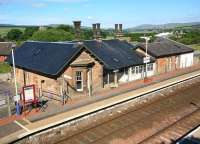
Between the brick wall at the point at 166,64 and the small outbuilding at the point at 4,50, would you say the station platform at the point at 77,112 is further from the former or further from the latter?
the small outbuilding at the point at 4,50

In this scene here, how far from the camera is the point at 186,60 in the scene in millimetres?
42844

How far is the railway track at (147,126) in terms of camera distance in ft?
55.2

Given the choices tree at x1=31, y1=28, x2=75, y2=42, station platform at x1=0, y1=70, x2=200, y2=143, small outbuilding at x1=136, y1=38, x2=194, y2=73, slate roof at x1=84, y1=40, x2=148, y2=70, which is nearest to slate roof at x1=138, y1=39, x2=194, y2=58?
small outbuilding at x1=136, y1=38, x2=194, y2=73

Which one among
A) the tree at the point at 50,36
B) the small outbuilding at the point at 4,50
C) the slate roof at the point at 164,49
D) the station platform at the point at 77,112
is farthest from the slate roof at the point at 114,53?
the tree at the point at 50,36

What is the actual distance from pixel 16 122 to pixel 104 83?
41.6 ft

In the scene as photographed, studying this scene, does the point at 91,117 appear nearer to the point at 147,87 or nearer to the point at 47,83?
the point at 47,83

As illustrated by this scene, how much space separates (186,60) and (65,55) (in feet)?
83.8

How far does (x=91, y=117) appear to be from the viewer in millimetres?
19938

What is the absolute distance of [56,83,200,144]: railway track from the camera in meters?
16.8

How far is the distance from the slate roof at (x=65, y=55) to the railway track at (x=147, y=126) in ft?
23.0

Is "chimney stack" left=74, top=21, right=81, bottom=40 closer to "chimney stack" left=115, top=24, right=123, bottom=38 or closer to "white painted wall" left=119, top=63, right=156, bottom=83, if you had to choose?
"white painted wall" left=119, top=63, right=156, bottom=83

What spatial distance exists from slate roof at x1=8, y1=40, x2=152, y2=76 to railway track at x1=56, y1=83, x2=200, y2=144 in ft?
23.0

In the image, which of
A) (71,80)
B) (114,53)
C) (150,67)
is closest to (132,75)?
(114,53)

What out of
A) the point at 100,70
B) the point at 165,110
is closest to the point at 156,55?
the point at 100,70
